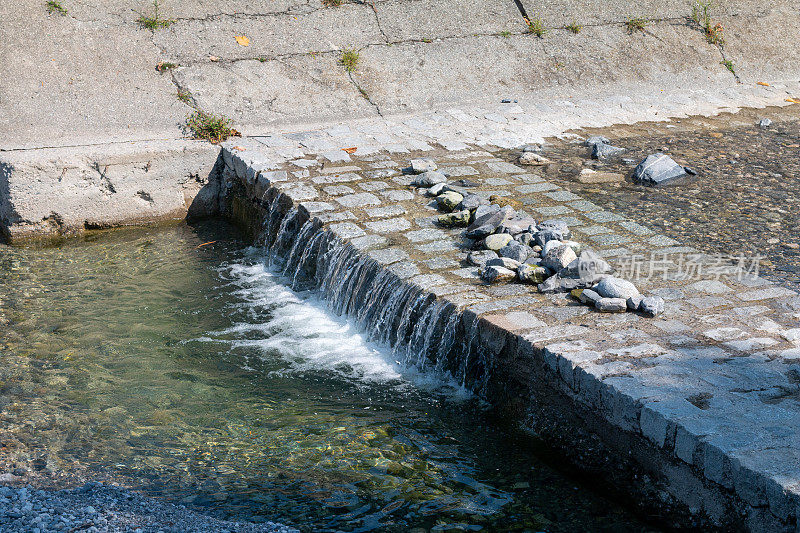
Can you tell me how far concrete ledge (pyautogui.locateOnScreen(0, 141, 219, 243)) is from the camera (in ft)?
20.5

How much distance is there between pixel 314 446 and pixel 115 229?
12.0ft

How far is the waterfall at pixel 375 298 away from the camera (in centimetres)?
419

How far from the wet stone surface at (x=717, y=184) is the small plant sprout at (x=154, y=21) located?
402cm

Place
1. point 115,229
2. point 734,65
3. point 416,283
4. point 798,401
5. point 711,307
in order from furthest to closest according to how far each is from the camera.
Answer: point 734,65 < point 115,229 < point 416,283 < point 711,307 < point 798,401

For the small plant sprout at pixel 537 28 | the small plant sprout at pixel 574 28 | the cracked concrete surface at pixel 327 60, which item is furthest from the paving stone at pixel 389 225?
the small plant sprout at pixel 574 28

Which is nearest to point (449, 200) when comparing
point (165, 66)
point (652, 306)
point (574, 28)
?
point (652, 306)

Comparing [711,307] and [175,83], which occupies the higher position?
[175,83]

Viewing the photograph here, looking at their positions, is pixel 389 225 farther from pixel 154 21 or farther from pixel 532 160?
pixel 154 21

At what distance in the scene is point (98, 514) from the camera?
299 centimetres

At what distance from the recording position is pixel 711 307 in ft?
13.5

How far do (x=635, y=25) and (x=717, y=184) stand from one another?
142 inches

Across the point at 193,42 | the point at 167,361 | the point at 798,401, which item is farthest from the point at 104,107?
the point at 798,401

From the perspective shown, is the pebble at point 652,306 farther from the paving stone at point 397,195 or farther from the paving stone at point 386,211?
the paving stone at point 397,195

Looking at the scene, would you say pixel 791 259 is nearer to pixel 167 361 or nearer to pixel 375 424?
pixel 375 424
